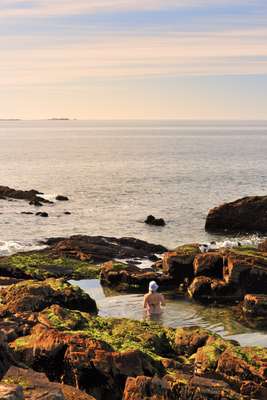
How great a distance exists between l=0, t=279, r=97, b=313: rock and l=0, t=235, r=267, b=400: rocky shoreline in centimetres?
4

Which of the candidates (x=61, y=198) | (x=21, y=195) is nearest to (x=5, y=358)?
(x=21, y=195)

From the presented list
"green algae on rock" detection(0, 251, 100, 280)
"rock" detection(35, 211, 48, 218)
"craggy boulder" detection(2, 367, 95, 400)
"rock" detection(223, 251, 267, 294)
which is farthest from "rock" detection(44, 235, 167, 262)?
"craggy boulder" detection(2, 367, 95, 400)

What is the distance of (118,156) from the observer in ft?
543

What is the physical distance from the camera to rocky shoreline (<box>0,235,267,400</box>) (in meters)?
11.9

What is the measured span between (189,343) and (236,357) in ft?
8.83

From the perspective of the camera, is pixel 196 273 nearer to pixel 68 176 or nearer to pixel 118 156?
pixel 68 176

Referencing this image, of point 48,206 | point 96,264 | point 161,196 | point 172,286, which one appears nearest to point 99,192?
point 161,196

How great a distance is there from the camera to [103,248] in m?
38.8

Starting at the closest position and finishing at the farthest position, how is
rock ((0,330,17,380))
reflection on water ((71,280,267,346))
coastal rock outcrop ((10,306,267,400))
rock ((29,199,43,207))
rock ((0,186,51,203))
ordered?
1. rock ((0,330,17,380))
2. coastal rock outcrop ((10,306,267,400))
3. reflection on water ((71,280,267,346))
4. rock ((29,199,43,207))
5. rock ((0,186,51,203))

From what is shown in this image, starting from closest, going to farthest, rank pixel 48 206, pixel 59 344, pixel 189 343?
pixel 59 344 < pixel 189 343 < pixel 48 206

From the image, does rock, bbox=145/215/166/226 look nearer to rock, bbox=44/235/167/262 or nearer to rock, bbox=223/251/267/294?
rock, bbox=44/235/167/262

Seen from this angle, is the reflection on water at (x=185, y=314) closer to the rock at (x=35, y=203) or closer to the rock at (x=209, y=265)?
the rock at (x=209, y=265)

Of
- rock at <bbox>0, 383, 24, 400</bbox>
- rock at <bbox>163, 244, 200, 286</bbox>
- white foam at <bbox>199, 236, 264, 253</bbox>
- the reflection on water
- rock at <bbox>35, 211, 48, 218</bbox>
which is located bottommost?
white foam at <bbox>199, 236, 264, 253</bbox>

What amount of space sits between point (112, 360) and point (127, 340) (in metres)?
4.06
